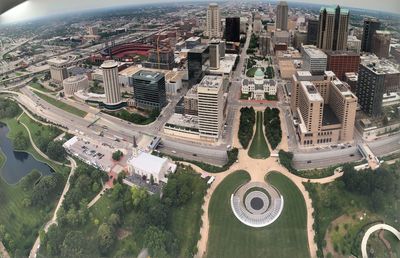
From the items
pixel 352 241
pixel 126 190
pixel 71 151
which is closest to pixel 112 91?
pixel 71 151

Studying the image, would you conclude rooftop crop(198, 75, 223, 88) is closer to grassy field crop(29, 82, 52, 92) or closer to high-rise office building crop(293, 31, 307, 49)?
grassy field crop(29, 82, 52, 92)

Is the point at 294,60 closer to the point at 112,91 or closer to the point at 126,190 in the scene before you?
the point at 112,91

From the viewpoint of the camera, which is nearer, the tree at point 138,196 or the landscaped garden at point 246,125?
the tree at point 138,196

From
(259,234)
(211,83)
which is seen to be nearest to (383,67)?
(211,83)

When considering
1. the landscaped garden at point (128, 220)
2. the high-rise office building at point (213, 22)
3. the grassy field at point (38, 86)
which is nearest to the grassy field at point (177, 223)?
the landscaped garden at point (128, 220)

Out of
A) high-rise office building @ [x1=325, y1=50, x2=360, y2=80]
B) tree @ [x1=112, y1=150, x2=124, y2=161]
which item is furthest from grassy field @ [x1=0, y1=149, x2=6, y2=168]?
high-rise office building @ [x1=325, y1=50, x2=360, y2=80]

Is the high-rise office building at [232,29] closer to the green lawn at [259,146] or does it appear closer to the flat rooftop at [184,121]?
the flat rooftop at [184,121]

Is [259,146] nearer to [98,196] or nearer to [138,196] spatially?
[138,196]
